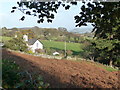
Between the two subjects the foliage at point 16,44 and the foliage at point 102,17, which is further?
the foliage at point 16,44

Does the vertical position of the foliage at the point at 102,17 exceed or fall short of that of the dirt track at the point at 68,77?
it exceeds it

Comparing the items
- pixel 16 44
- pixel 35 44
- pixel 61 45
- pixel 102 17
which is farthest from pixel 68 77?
pixel 35 44

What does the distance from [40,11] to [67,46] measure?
48.4 meters

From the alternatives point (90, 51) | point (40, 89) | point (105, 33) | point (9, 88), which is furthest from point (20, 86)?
point (90, 51)

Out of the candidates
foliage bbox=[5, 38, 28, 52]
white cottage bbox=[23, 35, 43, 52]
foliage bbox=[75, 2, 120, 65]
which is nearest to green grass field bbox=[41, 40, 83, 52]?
Result: white cottage bbox=[23, 35, 43, 52]

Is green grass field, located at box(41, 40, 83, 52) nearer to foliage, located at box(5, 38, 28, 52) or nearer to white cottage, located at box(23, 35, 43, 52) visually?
white cottage, located at box(23, 35, 43, 52)

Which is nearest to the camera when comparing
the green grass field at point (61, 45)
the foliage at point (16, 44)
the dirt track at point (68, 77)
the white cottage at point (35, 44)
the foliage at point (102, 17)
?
the foliage at point (102, 17)

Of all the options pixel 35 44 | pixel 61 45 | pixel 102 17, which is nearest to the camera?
pixel 102 17

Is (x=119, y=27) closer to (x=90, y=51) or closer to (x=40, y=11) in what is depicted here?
(x=40, y=11)

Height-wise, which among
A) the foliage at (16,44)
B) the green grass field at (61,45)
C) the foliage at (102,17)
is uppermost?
the foliage at (102,17)

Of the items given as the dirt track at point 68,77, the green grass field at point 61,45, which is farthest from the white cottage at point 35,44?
the dirt track at point 68,77

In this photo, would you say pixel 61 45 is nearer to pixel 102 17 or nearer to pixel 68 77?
pixel 68 77

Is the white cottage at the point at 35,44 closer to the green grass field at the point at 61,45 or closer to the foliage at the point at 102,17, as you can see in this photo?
the green grass field at the point at 61,45

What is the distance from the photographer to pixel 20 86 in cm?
369
